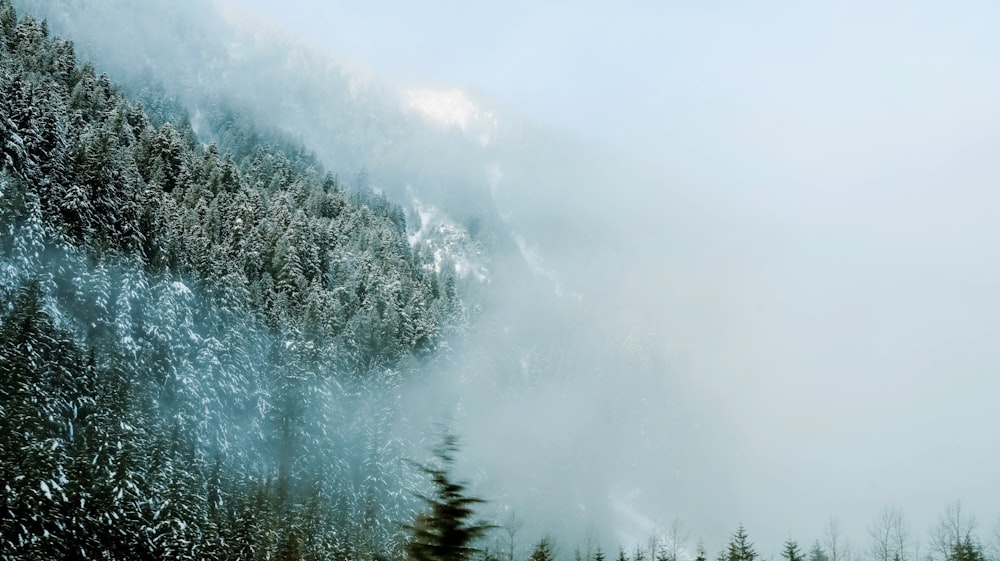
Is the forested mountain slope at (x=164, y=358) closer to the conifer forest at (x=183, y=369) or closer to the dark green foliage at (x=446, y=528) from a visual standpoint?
the conifer forest at (x=183, y=369)

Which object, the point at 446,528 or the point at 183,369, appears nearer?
the point at 446,528

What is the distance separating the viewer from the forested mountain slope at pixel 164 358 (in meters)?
40.4

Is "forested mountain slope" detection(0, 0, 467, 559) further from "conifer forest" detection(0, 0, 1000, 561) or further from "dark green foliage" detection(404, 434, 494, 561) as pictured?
"dark green foliage" detection(404, 434, 494, 561)

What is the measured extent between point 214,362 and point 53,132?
23526 mm

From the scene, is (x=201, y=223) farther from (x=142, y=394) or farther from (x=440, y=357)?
(x=440, y=357)

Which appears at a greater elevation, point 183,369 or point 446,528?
point 183,369

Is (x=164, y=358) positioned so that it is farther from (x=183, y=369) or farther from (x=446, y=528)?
(x=446, y=528)

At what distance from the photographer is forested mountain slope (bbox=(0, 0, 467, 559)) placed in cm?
4038

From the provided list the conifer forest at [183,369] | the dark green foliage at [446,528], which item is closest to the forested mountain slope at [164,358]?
the conifer forest at [183,369]

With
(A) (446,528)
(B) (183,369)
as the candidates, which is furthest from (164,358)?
(A) (446,528)

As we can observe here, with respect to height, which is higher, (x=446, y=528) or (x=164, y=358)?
(x=164, y=358)

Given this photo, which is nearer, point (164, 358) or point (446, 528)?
point (446, 528)

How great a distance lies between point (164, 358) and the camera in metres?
56.5

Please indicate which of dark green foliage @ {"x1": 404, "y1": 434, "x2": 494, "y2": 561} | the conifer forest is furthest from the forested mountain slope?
dark green foliage @ {"x1": 404, "y1": 434, "x2": 494, "y2": 561}
